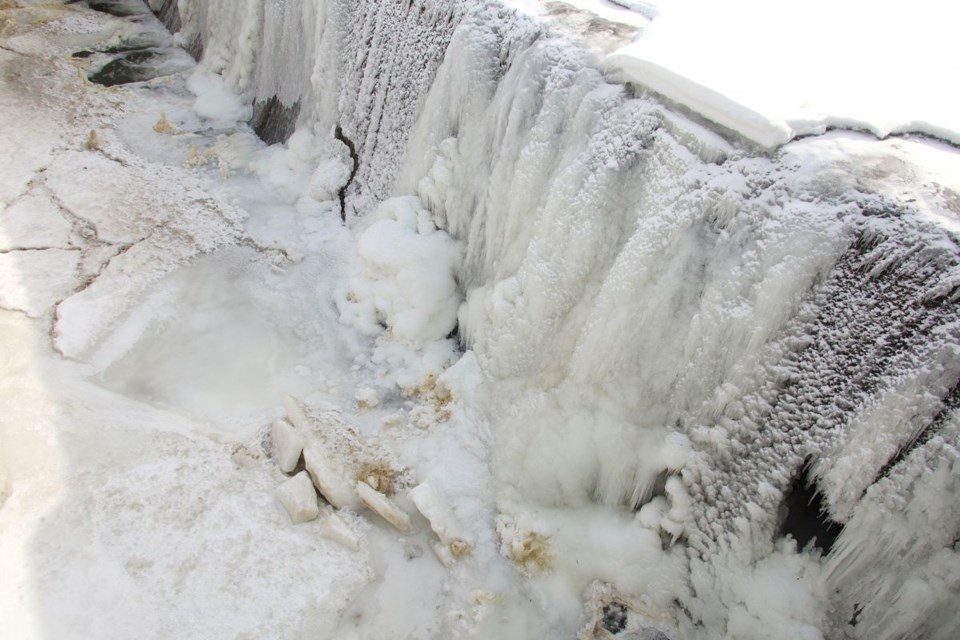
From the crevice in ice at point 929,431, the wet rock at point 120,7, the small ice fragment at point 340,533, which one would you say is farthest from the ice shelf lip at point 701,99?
the wet rock at point 120,7

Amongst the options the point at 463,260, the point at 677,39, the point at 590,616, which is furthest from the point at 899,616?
the point at 463,260

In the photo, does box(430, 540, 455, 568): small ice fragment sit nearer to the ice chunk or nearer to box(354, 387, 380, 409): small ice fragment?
the ice chunk

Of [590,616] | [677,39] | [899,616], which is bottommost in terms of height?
[590,616]

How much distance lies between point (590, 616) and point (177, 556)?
145 centimetres

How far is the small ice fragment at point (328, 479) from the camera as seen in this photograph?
2621 mm

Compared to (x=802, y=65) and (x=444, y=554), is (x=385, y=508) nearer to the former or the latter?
(x=444, y=554)

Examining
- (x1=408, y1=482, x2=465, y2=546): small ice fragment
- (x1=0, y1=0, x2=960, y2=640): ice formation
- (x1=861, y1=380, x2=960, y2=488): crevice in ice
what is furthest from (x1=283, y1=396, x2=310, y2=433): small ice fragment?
(x1=861, y1=380, x2=960, y2=488): crevice in ice

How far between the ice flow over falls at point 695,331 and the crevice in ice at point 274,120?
1540 mm

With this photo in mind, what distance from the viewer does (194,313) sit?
3410 millimetres

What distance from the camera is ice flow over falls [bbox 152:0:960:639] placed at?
68.1 inches

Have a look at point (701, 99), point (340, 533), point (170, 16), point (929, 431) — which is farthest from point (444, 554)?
point (170, 16)

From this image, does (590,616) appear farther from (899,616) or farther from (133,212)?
(133,212)

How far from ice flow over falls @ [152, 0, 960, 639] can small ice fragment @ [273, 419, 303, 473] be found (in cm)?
73

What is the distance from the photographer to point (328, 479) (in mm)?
2631
